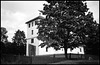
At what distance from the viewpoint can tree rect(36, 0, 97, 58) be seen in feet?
87.0

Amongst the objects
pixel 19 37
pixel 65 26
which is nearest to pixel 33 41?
pixel 65 26

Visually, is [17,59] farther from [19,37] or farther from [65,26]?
[19,37]

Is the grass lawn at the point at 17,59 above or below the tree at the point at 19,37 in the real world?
below

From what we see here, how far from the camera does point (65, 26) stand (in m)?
26.9

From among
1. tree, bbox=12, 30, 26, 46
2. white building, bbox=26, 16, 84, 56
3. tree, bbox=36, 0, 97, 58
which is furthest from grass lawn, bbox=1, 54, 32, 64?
tree, bbox=12, 30, 26, 46

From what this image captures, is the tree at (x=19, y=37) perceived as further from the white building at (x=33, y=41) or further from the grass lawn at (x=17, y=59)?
the grass lawn at (x=17, y=59)

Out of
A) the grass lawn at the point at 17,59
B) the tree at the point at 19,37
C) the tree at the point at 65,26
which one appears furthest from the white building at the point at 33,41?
the tree at the point at 19,37

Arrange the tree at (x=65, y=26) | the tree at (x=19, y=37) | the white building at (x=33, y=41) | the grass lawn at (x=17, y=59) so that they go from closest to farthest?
1. the grass lawn at (x=17, y=59)
2. the tree at (x=65, y=26)
3. the white building at (x=33, y=41)
4. the tree at (x=19, y=37)

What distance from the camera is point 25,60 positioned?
24.4m

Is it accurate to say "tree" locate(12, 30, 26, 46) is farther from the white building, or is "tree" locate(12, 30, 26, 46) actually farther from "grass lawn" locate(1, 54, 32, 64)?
"grass lawn" locate(1, 54, 32, 64)

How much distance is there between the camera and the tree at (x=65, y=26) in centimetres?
2652

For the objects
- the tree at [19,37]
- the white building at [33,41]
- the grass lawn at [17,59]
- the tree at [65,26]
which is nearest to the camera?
the grass lawn at [17,59]

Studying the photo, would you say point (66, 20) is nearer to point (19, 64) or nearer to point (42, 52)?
point (19, 64)

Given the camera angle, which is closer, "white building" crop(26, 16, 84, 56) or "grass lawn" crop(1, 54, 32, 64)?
"grass lawn" crop(1, 54, 32, 64)
